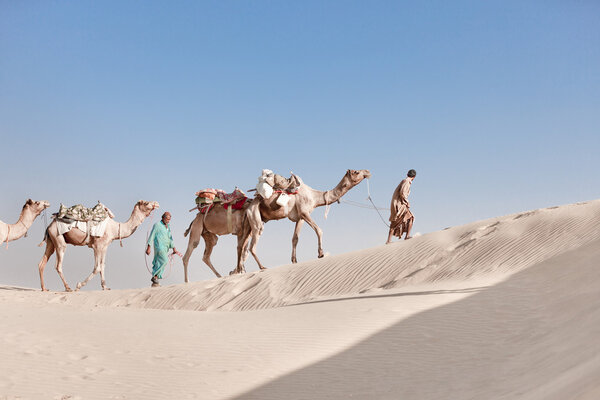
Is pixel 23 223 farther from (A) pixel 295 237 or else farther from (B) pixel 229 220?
(A) pixel 295 237

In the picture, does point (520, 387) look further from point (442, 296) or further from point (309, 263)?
point (309, 263)

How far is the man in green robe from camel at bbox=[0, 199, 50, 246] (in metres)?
3.60

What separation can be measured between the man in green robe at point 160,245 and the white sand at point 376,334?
12.5 ft

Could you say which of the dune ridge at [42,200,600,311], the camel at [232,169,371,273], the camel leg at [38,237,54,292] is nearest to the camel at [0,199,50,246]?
the camel leg at [38,237,54,292]

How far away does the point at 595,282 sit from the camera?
10.1 m

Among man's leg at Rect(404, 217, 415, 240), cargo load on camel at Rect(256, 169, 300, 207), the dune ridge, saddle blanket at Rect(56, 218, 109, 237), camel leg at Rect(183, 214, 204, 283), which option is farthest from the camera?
camel leg at Rect(183, 214, 204, 283)

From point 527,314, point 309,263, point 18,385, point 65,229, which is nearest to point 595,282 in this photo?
point 527,314

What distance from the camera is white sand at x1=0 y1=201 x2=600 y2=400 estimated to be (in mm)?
7234

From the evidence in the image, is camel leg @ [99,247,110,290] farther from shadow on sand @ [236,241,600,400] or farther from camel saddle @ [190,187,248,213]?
shadow on sand @ [236,241,600,400]

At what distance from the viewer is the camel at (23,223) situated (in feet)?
60.6

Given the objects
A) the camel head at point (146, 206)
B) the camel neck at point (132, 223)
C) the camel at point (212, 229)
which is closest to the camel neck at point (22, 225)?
the camel neck at point (132, 223)

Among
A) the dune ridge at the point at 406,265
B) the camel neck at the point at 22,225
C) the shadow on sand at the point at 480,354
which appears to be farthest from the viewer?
the camel neck at the point at 22,225

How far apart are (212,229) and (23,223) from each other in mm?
5638

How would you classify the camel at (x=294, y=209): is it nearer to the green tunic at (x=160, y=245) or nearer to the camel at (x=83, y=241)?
the green tunic at (x=160, y=245)
